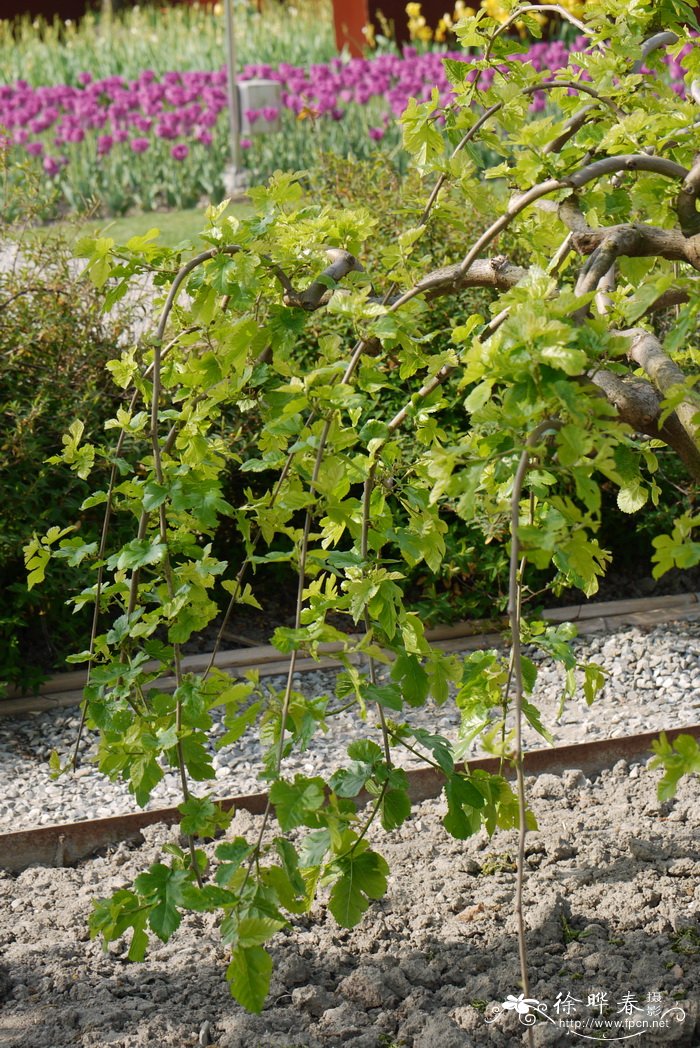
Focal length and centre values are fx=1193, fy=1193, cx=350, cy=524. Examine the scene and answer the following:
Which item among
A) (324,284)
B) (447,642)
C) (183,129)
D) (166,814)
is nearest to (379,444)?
(324,284)

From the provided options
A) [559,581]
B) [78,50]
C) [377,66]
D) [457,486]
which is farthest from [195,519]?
[78,50]

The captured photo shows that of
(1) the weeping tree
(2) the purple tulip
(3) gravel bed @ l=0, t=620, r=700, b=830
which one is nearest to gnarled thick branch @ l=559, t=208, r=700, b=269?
(1) the weeping tree

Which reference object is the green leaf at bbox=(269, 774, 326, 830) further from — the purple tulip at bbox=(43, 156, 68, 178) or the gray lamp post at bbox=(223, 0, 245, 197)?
the gray lamp post at bbox=(223, 0, 245, 197)

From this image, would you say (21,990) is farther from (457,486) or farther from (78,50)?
(78,50)

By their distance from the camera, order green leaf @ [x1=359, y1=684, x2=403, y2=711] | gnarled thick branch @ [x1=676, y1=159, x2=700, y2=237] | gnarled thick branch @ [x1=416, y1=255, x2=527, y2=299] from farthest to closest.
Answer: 1. gnarled thick branch @ [x1=416, y1=255, x2=527, y2=299]
2. gnarled thick branch @ [x1=676, y1=159, x2=700, y2=237]
3. green leaf @ [x1=359, y1=684, x2=403, y2=711]

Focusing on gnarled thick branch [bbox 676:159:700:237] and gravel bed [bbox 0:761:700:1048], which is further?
gravel bed [bbox 0:761:700:1048]

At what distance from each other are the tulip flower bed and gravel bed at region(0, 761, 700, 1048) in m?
6.22

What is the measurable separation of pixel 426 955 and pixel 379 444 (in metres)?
1.11

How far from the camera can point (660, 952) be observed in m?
2.22

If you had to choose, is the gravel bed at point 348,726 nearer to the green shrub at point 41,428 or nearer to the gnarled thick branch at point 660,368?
the green shrub at point 41,428

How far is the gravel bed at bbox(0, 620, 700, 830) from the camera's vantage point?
301 cm

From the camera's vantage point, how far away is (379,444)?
1.67 meters

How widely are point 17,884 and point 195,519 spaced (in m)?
1.23

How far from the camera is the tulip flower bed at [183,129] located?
8461mm
